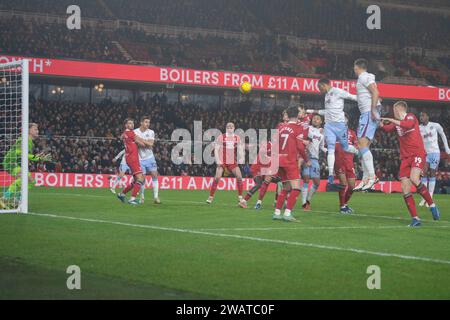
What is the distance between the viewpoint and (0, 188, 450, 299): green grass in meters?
7.59

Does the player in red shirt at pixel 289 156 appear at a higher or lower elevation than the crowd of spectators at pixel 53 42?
lower

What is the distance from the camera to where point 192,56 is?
153ft

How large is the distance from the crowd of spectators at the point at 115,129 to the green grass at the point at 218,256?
19.3 m

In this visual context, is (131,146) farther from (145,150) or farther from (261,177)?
(261,177)

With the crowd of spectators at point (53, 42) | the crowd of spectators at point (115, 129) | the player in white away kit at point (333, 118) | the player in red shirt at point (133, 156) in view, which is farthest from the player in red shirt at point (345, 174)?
the crowd of spectators at point (53, 42)

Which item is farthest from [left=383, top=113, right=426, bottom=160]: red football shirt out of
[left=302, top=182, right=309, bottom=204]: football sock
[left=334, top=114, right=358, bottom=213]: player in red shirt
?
[left=302, top=182, right=309, bottom=204]: football sock

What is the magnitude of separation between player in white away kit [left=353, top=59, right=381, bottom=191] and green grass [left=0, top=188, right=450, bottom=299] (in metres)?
0.92

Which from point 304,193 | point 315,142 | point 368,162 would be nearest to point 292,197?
point 368,162

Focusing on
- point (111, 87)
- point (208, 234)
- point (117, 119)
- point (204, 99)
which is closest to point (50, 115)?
point (117, 119)

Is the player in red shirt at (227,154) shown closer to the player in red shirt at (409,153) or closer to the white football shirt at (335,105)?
the white football shirt at (335,105)

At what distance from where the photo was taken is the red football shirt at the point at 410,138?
15.0 meters

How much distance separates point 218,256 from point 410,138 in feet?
21.7

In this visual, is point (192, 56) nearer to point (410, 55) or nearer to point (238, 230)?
point (410, 55)
